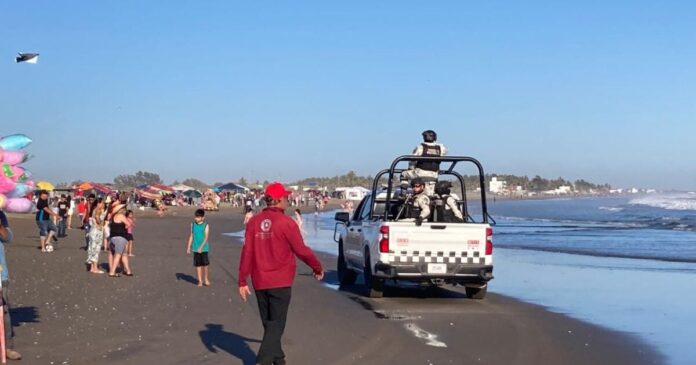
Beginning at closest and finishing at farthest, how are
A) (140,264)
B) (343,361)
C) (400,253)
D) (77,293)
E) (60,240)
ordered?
(343,361) < (400,253) < (77,293) < (140,264) < (60,240)

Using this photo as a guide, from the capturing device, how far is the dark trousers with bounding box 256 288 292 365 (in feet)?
25.7

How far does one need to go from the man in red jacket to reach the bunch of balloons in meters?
2.46

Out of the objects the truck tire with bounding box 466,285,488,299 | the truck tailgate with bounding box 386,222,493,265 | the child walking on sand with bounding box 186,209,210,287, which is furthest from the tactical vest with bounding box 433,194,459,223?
the child walking on sand with bounding box 186,209,210,287

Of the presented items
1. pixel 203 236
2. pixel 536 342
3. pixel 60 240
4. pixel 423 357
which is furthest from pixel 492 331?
pixel 60 240

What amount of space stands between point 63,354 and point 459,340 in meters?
4.58

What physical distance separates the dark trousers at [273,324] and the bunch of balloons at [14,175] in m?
2.69

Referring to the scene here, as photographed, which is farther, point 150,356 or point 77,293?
point 77,293

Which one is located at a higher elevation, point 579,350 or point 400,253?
point 400,253

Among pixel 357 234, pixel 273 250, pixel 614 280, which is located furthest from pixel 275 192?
pixel 614 280

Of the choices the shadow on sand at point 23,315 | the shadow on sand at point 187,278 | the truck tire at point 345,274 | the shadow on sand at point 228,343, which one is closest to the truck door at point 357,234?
the truck tire at point 345,274

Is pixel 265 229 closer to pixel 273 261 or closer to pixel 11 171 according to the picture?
pixel 273 261

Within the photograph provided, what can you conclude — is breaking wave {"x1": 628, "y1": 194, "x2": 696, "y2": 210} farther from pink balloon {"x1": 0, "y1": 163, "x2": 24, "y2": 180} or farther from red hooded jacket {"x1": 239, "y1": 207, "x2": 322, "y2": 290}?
pink balloon {"x1": 0, "y1": 163, "x2": 24, "y2": 180}

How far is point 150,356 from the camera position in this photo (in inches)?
354

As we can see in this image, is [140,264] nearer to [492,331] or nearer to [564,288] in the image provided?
[564,288]
